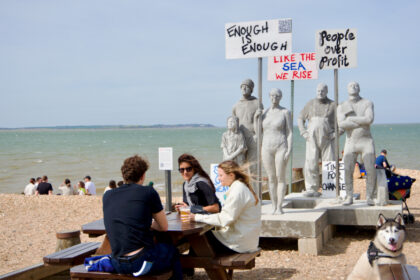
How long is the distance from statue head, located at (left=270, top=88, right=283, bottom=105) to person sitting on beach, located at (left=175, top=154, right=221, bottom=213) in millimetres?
2778

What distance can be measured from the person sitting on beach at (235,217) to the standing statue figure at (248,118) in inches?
153

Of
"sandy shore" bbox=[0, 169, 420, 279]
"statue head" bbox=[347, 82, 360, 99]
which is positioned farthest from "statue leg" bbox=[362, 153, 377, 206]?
"statue head" bbox=[347, 82, 360, 99]

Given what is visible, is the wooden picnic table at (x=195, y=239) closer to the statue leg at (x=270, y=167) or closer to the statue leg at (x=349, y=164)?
the statue leg at (x=270, y=167)

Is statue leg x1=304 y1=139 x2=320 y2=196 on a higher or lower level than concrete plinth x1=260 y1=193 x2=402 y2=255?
higher

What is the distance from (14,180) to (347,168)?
26587 mm

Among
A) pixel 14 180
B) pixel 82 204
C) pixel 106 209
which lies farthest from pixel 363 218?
pixel 14 180

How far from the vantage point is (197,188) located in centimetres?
530

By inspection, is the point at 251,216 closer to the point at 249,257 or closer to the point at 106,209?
the point at 249,257

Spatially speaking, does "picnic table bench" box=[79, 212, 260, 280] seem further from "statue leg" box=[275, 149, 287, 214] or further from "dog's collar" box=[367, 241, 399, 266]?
"statue leg" box=[275, 149, 287, 214]

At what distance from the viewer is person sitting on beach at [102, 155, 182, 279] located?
4051 mm

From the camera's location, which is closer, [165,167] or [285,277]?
[285,277]

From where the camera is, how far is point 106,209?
4.14 metres

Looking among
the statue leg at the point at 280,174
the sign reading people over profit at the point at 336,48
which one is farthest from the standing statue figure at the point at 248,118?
the sign reading people over profit at the point at 336,48

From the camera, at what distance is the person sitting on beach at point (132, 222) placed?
4051 millimetres
